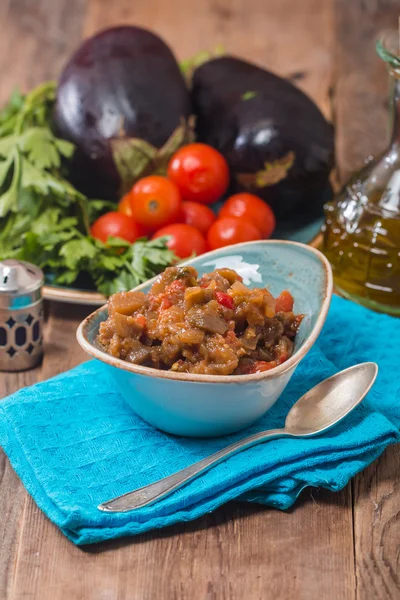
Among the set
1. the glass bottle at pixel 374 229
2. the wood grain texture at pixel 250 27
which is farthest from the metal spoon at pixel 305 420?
the wood grain texture at pixel 250 27

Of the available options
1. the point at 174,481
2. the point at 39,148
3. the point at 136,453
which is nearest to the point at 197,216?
the point at 39,148

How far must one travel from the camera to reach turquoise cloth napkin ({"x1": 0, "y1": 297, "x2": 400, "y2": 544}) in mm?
1780

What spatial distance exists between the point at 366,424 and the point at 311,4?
3.64m

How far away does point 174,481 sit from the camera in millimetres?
1819

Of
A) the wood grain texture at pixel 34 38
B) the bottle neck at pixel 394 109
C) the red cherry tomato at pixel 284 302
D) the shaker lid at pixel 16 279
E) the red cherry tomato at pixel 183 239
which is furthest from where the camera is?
the wood grain texture at pixel 34 38

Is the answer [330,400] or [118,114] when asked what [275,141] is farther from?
[330,400]

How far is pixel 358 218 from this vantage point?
8.73ft

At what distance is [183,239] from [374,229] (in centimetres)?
59

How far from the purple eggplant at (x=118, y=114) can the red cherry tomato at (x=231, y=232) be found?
44 cm

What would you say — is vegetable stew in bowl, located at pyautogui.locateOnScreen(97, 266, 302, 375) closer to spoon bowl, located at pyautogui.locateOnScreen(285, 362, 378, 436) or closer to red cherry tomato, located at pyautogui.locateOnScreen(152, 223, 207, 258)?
spoon bowl, located at pyautogui.locateOnScreen(285, 362, 378, 436)

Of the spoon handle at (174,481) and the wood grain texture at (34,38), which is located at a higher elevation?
A: the spoon handle at (174,481)

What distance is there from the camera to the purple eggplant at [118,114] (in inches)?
119

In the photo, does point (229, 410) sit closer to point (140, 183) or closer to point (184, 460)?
point (184, 460)

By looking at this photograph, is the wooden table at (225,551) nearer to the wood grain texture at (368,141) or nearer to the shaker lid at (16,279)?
the wood grain texture at (368,141)
